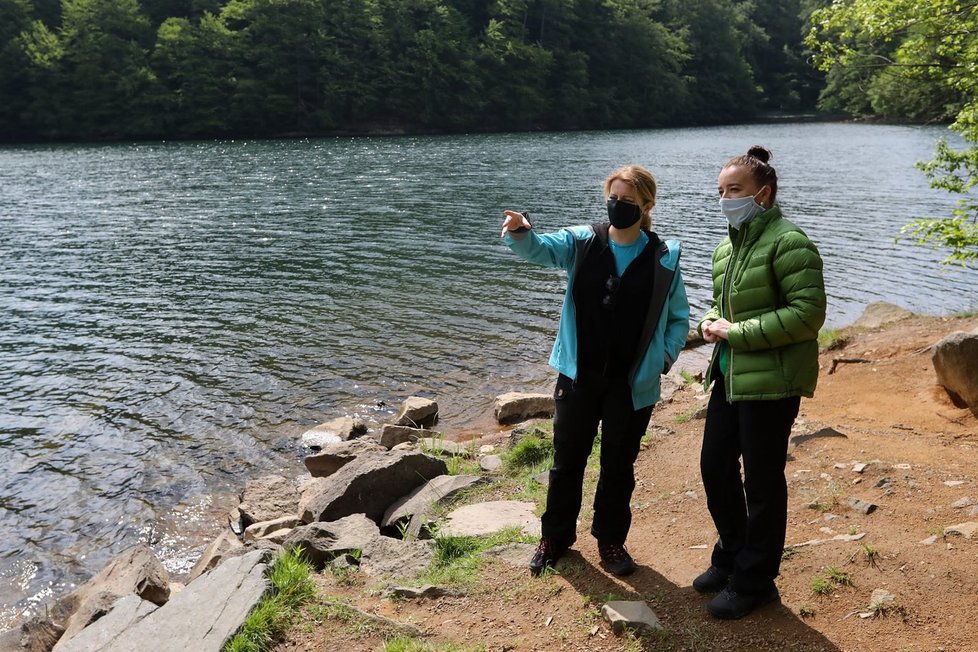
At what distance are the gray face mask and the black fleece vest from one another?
24.1 inches

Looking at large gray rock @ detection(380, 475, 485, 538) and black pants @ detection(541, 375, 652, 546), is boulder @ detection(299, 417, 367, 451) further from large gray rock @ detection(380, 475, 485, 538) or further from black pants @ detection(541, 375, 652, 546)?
black pants @ detection(541, 375, 652, 546)

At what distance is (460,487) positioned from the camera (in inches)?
281

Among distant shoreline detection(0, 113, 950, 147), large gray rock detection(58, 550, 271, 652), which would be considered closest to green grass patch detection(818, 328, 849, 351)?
large gray rock detection(58, 550, 271, 652)

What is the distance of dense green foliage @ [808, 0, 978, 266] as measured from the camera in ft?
32.7

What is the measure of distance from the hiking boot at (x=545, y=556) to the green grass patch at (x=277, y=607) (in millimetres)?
1443

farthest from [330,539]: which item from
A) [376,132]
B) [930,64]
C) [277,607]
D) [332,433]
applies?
[376,132]

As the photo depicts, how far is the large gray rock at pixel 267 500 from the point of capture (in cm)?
836

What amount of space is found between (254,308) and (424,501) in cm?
1143

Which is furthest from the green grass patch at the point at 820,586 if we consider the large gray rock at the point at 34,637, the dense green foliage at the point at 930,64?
the dense green foliage at the point at 930,64

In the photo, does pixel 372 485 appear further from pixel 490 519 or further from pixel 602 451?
pixel 602 451

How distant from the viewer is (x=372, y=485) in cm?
750

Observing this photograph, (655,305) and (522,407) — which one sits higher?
(655,305)

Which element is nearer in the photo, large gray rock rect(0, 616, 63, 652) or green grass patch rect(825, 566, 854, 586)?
green grass patch rect(825, 566, 854, 586)

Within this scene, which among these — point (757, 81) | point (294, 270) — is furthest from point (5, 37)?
point (757, 81)
